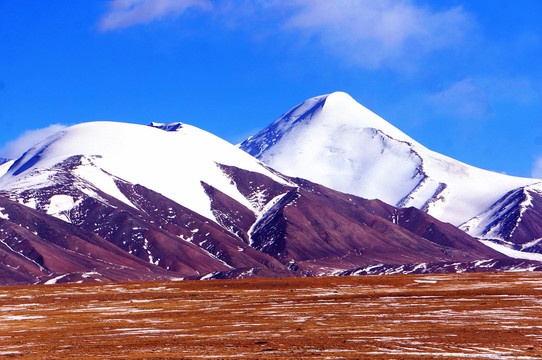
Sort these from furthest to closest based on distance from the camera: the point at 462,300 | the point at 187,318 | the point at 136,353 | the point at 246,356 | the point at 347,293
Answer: the point at 347,293 < the point at 462,300 < the point at 187,318 < the point at 136,353 < the point at 246,356

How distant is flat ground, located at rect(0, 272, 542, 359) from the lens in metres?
42.4

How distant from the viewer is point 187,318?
6662cm

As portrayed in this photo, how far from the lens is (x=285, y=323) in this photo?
5803 cm

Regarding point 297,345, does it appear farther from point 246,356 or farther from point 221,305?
point 221,305

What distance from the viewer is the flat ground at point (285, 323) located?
4244 centimetres

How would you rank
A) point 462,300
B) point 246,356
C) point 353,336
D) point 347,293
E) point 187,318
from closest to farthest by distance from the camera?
point 246,356 < point 353,336 < point 187,318 < point 462,300 < point 347,293

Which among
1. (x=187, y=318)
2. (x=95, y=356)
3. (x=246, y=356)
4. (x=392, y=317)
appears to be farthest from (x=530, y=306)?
(x=95, y=356)

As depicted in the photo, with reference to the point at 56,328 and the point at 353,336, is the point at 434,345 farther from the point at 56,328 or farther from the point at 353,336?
the point at 56,328

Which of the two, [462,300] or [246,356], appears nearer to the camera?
[246,356]

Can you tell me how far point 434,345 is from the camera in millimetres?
42812

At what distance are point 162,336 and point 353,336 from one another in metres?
13.5

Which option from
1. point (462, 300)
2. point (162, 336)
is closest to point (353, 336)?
point (162, 336)

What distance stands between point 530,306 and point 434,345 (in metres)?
27.8

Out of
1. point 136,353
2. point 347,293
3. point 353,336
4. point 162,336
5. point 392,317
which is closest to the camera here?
point 136,353
